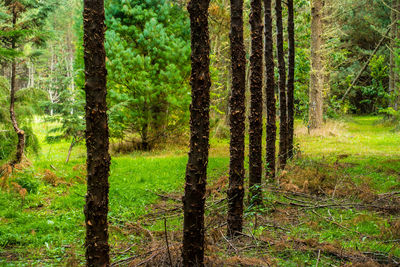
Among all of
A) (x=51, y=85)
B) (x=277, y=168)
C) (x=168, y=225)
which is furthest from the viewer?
(x=51, y=85)

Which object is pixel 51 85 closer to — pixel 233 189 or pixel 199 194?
pixel 233 189

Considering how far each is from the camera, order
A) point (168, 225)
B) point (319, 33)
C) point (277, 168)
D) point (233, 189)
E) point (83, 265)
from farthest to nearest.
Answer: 1. point (319, 33)
2. point (277, 168)
3. point (168, 225)
4. point (233, 189)
5. point (83, 265)

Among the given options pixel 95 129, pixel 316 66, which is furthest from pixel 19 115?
pixel 316 66

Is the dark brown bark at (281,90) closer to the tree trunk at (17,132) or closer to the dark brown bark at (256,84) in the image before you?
the dark brown bark at (256,84)

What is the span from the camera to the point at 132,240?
5.50 metres

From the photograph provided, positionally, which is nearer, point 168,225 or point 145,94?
point 168,225

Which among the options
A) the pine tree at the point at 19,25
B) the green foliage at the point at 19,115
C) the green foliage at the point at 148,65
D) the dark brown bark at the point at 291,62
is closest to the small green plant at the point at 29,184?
the pine tree at the point at 19,25

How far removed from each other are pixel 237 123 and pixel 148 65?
1005 centimetres

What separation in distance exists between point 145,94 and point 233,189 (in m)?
Result: 10.3

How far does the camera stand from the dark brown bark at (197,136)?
3.76 m

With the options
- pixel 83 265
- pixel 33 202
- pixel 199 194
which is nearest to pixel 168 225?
pixel 83 265

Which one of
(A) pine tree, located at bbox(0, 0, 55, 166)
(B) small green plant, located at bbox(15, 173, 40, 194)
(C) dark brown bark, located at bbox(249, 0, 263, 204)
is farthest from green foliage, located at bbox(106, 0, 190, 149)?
(C) dark brown bark, located at bbox(249, 0, 263, 204)

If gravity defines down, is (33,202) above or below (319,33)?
below

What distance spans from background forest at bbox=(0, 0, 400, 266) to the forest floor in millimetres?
27
